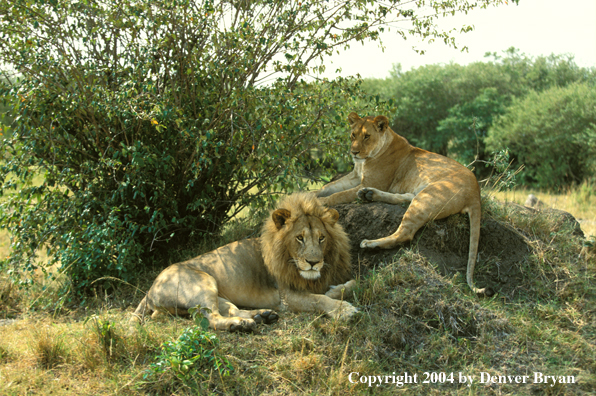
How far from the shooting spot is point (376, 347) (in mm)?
3680

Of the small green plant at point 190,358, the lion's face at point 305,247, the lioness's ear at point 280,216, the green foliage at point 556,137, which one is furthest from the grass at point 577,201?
the small green plant at point 190,358

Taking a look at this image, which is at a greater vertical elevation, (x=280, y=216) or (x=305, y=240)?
(x=280, y=216)

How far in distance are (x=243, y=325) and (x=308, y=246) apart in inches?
33.6

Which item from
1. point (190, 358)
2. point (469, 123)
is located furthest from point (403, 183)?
point (469, 123)

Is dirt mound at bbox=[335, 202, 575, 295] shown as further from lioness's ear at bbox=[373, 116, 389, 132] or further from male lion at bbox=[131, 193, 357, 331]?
lioness's ear at bbox=[373, 116, 389, 132]

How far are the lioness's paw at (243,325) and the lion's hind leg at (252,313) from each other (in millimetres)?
157

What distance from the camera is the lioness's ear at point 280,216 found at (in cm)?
438

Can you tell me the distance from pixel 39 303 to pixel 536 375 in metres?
4.80

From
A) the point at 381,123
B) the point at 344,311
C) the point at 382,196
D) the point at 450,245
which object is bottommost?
the point at 344,311

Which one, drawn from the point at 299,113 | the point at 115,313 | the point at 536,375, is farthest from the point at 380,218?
the point at 115,313

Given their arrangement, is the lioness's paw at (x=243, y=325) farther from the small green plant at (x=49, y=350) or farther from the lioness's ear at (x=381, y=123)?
the lioness's ear at (x=381, y=123)

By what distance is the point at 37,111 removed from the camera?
17.0 feet

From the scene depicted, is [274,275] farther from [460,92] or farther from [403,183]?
[460,92]

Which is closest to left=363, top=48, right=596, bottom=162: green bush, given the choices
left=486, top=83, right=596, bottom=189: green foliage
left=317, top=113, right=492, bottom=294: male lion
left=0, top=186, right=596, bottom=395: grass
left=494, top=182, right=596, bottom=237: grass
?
left=486, top=83, right=596, bottom=189: green foliage
